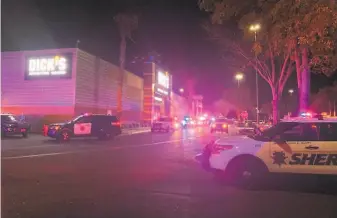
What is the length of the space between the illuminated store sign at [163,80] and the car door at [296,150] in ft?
186

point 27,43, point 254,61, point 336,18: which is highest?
point 27,43

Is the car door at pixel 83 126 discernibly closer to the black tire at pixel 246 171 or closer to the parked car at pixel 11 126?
the parked car at pixel 11 126

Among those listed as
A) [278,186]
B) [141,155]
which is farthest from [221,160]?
[141,155]

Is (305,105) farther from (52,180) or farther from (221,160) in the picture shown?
(52,180)

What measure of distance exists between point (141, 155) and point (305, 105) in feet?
28.5

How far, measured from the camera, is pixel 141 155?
16875mm

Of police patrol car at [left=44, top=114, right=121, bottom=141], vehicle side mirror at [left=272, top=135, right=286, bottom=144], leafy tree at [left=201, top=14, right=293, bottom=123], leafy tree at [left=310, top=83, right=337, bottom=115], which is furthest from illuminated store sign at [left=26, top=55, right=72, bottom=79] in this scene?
leafy tree at [left=310, top=83, right=337, bottom=115]

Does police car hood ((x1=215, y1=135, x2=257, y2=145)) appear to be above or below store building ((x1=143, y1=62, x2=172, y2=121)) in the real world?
below

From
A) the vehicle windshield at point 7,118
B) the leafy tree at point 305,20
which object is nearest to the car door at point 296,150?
the leafy tree at point 305,20

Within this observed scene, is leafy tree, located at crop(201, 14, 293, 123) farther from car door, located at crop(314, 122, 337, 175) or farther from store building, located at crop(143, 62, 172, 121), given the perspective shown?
store building, located at crop(143, 62, 172, 121)

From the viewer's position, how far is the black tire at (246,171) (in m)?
9.41

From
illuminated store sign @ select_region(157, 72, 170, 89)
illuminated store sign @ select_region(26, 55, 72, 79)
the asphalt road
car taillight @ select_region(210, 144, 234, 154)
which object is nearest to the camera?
the asphalt road

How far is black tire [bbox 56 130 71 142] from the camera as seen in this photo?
2471cm

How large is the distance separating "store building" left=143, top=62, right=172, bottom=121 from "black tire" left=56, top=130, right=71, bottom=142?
35.6m
